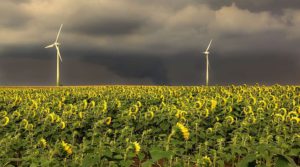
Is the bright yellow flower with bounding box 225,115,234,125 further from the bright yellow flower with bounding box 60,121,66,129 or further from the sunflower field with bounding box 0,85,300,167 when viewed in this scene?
the bright yellow flower with bounding box 60,121,66,129

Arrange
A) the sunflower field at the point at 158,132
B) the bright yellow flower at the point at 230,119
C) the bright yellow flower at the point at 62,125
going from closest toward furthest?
the sunflower field at the point at 158,132, the bright yellow flower at the point at 230,119, the bright yellow flower at the point at 62,125

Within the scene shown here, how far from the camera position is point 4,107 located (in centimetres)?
1814

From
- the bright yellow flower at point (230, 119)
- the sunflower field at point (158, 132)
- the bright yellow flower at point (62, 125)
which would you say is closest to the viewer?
the sunflower field at point (158, 132)

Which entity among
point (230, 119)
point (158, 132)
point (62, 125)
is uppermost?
point (230, 119)

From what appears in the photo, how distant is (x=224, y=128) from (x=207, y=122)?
1113 mm

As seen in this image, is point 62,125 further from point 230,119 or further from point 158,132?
point 230,119

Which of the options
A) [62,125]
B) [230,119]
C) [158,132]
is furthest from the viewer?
[158,132]

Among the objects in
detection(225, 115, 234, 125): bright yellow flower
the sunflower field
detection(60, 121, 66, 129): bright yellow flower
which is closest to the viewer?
the sunflower field

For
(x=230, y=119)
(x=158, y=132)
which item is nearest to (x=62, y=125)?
(x=158, y=132)

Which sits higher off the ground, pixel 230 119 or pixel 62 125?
pixel 230 119

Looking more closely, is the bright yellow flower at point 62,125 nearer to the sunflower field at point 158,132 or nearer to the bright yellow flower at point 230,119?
the sunflower field at point 158,132

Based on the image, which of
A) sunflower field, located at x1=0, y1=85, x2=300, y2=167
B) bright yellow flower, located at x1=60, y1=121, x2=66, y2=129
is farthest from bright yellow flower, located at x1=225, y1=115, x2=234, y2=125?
bright yellow flower, located at x1=60, y1=121, x2=66, y2=129

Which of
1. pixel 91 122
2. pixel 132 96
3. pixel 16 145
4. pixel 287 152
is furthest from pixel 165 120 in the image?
pixel 132 96

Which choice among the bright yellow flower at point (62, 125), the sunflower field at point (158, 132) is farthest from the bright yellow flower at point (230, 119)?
the bright yellow flower at point (62, 125)
